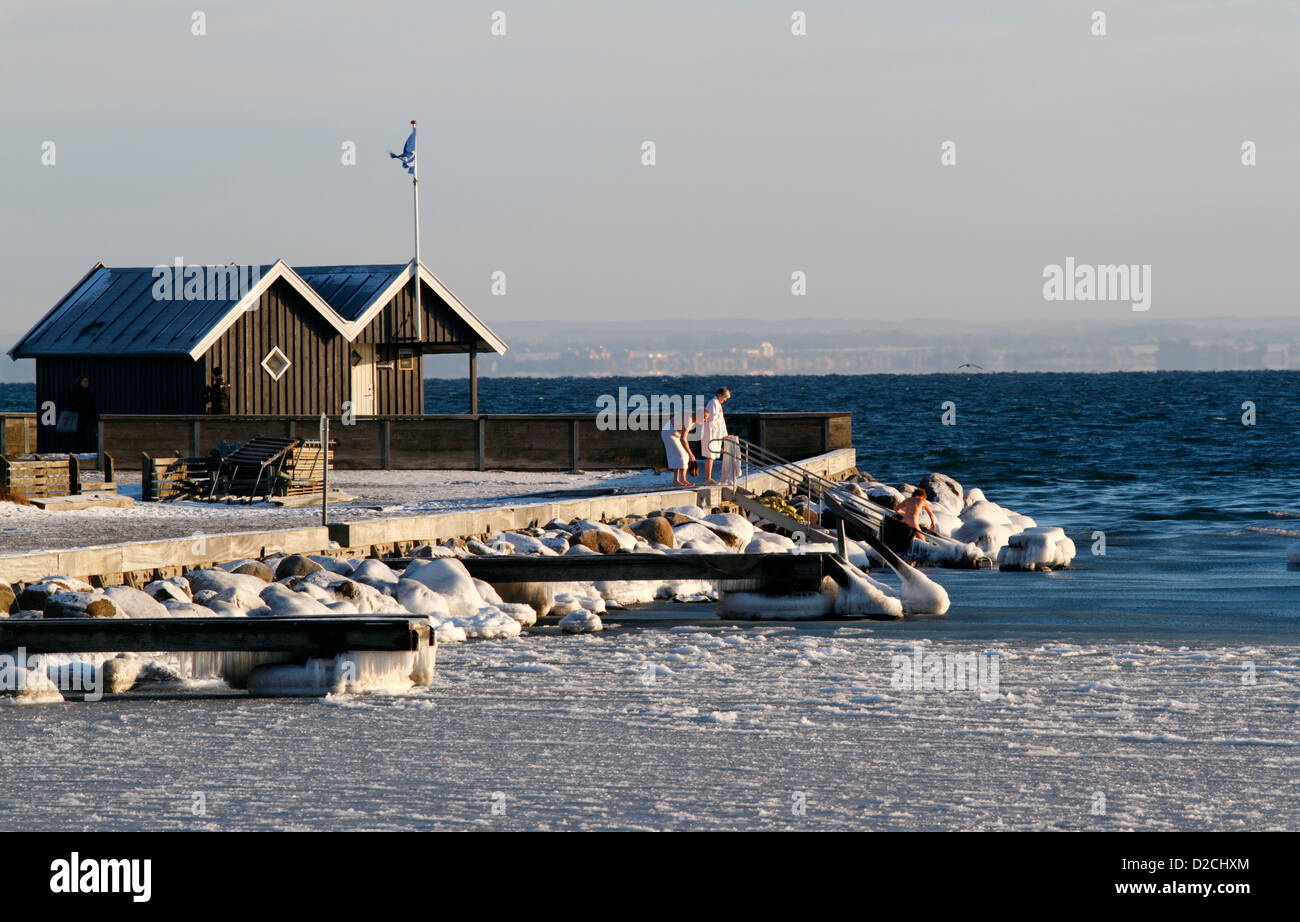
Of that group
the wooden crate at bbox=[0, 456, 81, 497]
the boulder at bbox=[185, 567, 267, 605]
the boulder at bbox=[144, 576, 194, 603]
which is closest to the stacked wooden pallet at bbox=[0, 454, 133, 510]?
the wooden crate at bbox=[0, 456, 81, 497]

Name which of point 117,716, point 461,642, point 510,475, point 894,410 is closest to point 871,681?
point 461,642

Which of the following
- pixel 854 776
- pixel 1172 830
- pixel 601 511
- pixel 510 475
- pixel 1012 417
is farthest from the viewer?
pixel 1012 417

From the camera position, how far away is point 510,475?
86.1 ft

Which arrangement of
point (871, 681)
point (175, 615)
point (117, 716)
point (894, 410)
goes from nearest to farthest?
point (117, 716)
point (871, 681)
point (175, 615)
point (894, 410)

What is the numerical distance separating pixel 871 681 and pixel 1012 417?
228 feet

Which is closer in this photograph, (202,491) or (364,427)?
(202,491)

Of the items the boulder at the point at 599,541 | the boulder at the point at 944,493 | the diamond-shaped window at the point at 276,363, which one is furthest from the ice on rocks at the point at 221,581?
the diamond-shaped window at the point at 276,363

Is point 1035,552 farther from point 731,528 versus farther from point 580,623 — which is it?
point 580,623

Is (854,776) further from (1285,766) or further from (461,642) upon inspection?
(461,642)

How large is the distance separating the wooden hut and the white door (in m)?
0.04

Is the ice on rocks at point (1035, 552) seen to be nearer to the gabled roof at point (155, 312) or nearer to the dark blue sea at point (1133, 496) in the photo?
the dark blue sea at point (1133, 496)

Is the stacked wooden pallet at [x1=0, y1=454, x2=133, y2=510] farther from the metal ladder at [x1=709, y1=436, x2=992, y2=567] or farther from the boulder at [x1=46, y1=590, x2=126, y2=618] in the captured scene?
the metal ladder at [x1=709, y1=436, x2=992, y2=567]

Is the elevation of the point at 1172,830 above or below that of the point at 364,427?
below

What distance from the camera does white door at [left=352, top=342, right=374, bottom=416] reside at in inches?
1326
